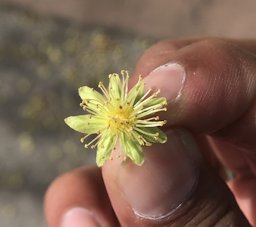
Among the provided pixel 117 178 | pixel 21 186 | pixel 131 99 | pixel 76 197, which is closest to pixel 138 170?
pixel 117 178

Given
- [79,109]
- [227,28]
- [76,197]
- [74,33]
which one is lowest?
[76,197]

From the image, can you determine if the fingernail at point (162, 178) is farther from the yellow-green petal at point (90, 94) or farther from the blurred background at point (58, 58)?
the blurred background at point (58, 58)

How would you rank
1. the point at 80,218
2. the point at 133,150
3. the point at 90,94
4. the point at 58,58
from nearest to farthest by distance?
1. the point at 133,150
2. the point at 90,94
3. the point at 80,218
4. the point at 58,58

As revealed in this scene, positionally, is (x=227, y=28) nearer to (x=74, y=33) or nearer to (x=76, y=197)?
(x=74, y=33)

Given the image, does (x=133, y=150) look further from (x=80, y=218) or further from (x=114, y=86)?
(x=80, y=218)

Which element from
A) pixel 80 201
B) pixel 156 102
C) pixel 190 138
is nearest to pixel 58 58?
pixel 80 201

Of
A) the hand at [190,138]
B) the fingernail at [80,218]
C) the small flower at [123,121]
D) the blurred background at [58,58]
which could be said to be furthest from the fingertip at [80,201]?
the blurred background at [58,58]
